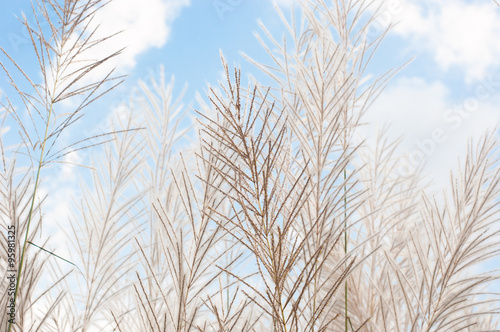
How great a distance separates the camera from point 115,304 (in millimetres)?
1847

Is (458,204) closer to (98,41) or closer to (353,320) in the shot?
(353,320)

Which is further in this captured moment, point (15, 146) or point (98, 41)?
point (15, 146)

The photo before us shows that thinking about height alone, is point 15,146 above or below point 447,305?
above

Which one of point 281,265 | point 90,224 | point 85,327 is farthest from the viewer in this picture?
point 90,224

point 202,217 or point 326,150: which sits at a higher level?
point 326,150

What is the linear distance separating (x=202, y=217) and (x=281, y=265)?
0.87 feet

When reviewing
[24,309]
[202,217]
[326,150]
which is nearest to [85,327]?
[24,309]

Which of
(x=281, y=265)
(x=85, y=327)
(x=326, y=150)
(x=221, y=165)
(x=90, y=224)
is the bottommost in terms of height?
(x=281, y=265)

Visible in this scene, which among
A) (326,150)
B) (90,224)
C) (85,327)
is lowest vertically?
(85,327)

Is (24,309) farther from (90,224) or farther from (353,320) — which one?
(353,320)

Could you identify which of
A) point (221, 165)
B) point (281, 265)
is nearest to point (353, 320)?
point (221, 165)

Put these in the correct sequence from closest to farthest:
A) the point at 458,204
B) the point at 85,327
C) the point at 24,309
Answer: the point at 24,309 → the point at 458,204 → the point at 85,327

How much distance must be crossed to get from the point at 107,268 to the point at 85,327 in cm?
17

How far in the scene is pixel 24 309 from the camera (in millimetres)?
1056
